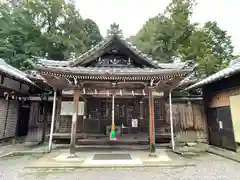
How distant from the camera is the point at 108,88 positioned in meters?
7.71

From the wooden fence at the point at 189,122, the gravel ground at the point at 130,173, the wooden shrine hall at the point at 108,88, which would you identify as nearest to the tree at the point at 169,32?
the wooden fence at the point at 189,122

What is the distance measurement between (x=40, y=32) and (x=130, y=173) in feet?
59.7

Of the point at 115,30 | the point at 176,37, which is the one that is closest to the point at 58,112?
the point at 115,30

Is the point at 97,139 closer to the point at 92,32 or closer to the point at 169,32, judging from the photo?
the point at 169,32

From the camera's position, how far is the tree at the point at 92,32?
20953 mm

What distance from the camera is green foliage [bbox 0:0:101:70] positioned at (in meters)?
15.4

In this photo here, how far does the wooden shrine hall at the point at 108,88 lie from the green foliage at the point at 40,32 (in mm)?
8497

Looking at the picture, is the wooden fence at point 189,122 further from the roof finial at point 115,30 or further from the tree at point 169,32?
the tree at point 169,32

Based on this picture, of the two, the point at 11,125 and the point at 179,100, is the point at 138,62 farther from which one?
the point at 11,125

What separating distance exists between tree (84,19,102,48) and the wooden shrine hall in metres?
13.3

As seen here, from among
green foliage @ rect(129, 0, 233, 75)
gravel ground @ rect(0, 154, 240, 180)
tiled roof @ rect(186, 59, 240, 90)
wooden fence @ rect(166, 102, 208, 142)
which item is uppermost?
green foliage @ rect(129, 0, 233, 75)

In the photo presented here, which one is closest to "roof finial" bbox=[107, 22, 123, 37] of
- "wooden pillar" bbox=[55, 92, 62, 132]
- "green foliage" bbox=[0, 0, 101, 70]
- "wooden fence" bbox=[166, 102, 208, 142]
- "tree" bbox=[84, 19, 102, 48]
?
"wooden pillar" bbox=[55, 92, 62, 132]

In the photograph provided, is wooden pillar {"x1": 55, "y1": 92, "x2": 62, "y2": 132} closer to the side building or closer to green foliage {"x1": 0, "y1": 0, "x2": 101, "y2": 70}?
green foliage {"x1": 0, "y1": 0, "x2": 101, "y2": 70}

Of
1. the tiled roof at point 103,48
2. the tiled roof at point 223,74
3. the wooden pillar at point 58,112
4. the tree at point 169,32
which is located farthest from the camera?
the tree at point 169,32
